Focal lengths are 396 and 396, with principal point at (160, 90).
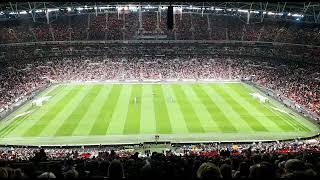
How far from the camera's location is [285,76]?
6619 cm

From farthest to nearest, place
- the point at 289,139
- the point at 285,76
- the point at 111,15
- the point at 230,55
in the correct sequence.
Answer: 1. the point at 111,15
2. the point at 230,55
3. the point at 285,76
4. the point at 289,139

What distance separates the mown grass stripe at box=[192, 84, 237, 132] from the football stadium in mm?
134

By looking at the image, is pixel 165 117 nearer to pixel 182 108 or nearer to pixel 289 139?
pixel 182 108

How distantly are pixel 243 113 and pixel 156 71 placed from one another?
108ft

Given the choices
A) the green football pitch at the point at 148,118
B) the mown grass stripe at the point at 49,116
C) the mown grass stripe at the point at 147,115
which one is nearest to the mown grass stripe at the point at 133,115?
the green football pitch at the point at 148,118

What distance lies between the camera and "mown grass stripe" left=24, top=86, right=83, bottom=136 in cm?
3975

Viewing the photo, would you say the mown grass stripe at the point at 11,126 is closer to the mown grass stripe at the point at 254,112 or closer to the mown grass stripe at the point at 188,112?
the mown grass stripe at the point at 188,112

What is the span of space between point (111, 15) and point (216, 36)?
24.8 meters

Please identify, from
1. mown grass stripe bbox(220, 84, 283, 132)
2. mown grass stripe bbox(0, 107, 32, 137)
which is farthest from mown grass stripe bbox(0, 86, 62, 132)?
mown grass stripe bbox(220, 84, 283, 132)

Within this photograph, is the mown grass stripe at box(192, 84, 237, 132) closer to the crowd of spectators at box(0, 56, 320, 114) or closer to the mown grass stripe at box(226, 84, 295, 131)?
the mown grass stripe at box(226, 84, 295, 131)

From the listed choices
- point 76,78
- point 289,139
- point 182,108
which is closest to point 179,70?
point 76,78

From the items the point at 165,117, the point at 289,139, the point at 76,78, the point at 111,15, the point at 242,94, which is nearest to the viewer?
the point at 289,139

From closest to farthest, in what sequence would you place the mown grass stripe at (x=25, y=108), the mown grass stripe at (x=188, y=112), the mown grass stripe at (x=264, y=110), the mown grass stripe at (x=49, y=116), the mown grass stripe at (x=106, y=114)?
the mown grass stripe at (x=106, y=114), the mown grass stripe at (x=49, y=116), the mown grass stripe at (x=188, y=112), the mown grass stripe at (x=264, y=110), the mown grass stripe at (x=25, y=108)

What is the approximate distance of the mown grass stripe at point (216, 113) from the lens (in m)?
40.5
